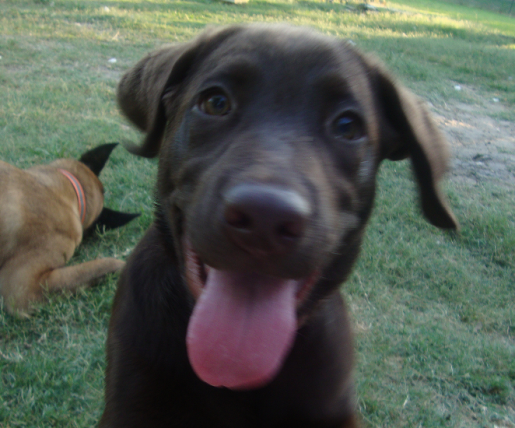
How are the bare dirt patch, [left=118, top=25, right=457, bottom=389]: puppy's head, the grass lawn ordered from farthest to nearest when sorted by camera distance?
the bare dirt patch < the grass lawn < [left=118, top=25, right=457, bottom=389]: puppy's head

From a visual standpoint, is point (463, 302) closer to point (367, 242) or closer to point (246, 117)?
point (367, 242)

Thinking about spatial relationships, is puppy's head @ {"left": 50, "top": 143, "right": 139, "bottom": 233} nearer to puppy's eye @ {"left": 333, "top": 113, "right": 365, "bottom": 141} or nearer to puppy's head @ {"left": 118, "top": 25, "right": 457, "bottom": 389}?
puppy's head @ {"left": 118, "top": 25, "right": 457, "bottom": 389}

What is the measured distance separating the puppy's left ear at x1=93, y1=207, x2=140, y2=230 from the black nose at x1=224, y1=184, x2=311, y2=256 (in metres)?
2.65

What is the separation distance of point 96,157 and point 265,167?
318 centimetres

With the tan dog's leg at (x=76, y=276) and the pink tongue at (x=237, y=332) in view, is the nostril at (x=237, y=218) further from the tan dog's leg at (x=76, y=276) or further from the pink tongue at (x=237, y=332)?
the tan dog's leg at (x=76, y=276)

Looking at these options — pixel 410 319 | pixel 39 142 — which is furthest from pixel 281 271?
pixel 39 142

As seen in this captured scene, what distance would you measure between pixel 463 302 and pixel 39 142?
4336 millimetres

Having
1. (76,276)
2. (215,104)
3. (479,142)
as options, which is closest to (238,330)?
(215,104)

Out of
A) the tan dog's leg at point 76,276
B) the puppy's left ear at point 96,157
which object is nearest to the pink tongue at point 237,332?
the tan dog's leg at point 76,276

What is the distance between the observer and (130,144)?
248 centimetres

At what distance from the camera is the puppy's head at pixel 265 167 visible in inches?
56.6

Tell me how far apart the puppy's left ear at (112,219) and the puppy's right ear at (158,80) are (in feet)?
5.28

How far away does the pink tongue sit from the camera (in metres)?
1.64

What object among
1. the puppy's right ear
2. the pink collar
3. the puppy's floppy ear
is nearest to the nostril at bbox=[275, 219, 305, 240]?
the puppy's floppy ear
